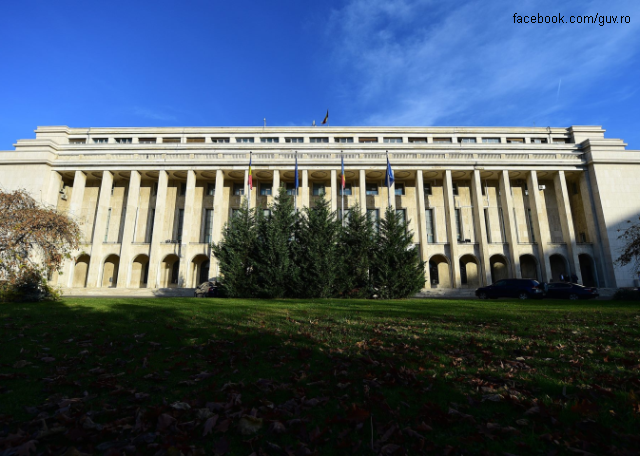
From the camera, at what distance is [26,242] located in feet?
63.0

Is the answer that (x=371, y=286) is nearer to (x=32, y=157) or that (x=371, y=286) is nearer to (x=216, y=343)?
(x=216, y=343)

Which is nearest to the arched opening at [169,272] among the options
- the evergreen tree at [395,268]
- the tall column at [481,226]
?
the evergreen tree at [395,268]

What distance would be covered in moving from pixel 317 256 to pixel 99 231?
1226 inches

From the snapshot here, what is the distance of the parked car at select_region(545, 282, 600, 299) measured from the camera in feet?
87.2

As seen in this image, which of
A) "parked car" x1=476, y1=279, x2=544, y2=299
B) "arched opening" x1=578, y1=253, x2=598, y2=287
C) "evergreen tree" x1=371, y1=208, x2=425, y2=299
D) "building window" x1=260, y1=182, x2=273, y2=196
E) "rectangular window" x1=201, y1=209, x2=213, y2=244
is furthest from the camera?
"building window" x1=260, y1=182, x2=273, y2=196

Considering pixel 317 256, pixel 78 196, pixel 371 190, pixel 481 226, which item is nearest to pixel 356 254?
pixel 317 256

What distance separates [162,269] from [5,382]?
1623 inches

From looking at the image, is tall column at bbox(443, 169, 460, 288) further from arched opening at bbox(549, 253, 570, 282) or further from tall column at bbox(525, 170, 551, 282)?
arched opening at bbox(549, 253, 570, 282)

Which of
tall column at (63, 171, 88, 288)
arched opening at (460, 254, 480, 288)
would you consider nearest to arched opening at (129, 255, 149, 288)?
tall column at (63, 171, 88, 288)

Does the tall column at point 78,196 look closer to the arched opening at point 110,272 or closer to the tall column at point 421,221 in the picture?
the arched opening at point 110,272

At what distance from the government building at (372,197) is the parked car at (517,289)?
10274mm

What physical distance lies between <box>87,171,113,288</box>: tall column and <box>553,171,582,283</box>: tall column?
5386cm

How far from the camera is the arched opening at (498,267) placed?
42938mm

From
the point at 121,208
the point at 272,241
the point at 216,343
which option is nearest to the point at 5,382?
the point at 216,343
